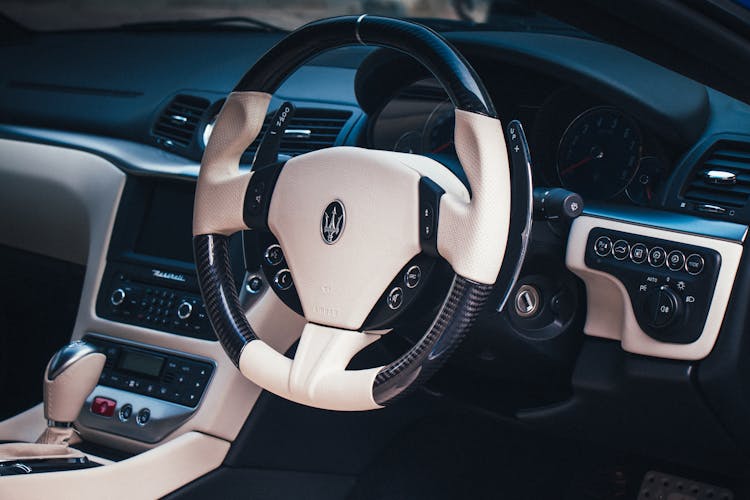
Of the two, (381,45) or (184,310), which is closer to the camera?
(381,45)

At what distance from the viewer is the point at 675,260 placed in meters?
1.53

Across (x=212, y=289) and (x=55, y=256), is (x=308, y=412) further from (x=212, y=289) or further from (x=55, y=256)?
(x=55, y=256)

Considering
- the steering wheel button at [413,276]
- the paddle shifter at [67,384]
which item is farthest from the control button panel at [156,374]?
the steering wheel button at [413,276]

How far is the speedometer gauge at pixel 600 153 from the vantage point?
5.51 ft

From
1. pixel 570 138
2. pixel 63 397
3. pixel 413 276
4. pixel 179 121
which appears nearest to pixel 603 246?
pixel 570 138

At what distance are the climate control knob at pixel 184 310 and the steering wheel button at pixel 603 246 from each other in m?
0.82

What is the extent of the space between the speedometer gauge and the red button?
0.96m

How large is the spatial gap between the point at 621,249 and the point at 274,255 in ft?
1.78

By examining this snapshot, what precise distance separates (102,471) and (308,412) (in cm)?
43

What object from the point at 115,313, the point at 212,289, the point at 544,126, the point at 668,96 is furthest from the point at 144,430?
the point at 668,96

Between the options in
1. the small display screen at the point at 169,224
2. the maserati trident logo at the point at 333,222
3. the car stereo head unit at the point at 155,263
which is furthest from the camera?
the small display screen at the point at 169,224

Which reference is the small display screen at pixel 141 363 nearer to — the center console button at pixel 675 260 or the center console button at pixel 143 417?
the center console button at pixel 143 417

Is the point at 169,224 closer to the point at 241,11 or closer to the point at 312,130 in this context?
the point at 312,130

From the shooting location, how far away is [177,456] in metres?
1.80
